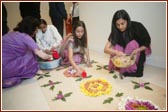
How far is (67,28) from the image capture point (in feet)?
12.2

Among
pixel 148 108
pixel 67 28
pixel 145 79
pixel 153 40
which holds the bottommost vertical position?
pixel 148 108

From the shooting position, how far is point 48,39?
2.26 meters

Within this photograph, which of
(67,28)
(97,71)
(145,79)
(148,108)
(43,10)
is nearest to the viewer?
(148,108)

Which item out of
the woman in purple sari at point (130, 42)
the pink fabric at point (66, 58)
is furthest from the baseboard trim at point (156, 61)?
the pink fabric at point (66, 58)

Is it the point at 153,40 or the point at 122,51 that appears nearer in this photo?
the point at 122,51

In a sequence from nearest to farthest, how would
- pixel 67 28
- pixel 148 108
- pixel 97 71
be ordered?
pixel 148 108
pixel 97 71
pixel 67 28

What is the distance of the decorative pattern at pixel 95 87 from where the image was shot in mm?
1473

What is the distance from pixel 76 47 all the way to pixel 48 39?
1.39 feet

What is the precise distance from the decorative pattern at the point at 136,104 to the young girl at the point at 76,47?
65cm

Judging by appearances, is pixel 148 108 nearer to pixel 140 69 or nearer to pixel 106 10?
Result: pixel 140 69

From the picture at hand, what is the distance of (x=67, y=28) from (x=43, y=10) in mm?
851

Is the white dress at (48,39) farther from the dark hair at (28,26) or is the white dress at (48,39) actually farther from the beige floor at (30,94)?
the beige floor at (30,94)

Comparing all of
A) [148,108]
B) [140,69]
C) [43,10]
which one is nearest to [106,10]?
[140,69]

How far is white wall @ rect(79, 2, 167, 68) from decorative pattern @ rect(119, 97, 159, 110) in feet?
2.65
